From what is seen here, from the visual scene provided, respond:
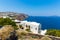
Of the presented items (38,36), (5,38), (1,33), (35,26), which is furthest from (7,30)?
(35,26)

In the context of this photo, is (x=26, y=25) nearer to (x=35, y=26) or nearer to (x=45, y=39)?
(x=35, y=26)

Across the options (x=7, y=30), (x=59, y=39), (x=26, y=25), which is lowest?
(x=26, y=25)

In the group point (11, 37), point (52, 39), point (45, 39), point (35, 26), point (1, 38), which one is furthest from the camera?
point (35, 26)

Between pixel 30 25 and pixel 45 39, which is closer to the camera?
pixel 45 39

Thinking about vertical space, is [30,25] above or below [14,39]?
below

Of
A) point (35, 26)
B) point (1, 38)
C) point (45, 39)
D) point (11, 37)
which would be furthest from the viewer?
point (35, 26)

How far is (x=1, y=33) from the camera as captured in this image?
12.4m

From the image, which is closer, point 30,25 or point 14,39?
point 14,39

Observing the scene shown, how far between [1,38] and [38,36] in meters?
3.98

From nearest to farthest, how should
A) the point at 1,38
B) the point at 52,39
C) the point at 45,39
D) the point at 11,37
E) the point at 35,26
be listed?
the point at 11,37, the point at 1,38, the point at 45,39, the point at 52,39, the point at 35,26

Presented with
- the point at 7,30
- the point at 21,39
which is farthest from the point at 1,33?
the point at 21,39

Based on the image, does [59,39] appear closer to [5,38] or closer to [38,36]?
[38,36]

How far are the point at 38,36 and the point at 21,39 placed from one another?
2578 mm

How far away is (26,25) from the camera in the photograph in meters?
51.7
